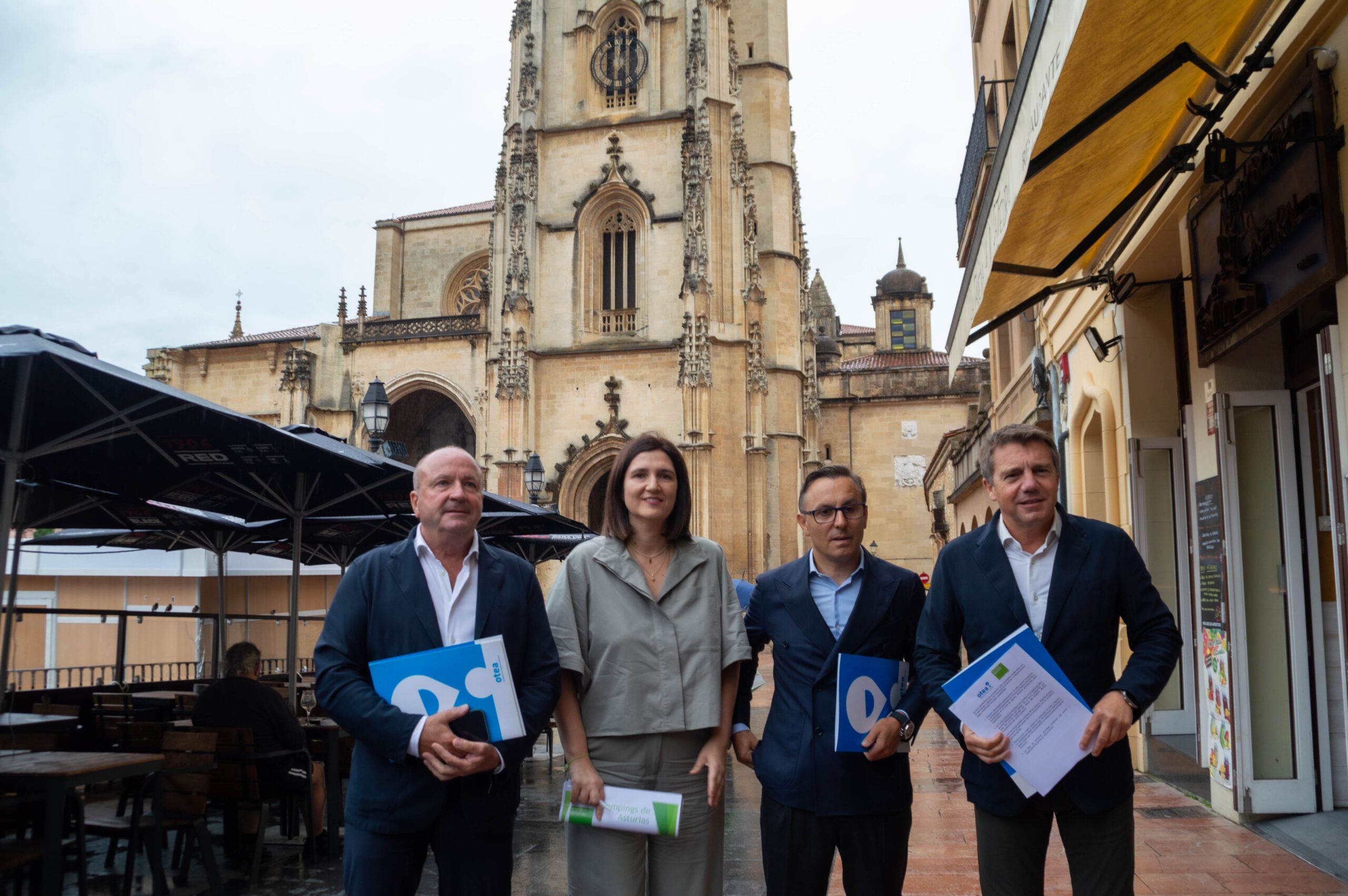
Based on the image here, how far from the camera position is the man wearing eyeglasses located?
127 inches

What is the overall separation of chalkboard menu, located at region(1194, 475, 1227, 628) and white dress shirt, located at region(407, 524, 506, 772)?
5.02 m

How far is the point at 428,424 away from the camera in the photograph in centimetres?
3878

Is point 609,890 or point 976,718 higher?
point 976,718

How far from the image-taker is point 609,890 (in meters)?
3.15

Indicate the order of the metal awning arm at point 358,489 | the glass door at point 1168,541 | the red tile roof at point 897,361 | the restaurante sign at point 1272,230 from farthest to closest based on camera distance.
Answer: the red tile roof at point 897,361
the glass door at point 1168,541
the metal awning arm at point 358,489
the restaurante sign at point 1272,230

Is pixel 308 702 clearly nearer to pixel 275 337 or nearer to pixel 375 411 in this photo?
pixel 375 411

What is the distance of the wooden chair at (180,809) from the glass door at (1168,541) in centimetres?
690

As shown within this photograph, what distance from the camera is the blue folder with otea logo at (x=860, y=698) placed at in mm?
3211

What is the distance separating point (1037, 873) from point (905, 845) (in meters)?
0.40

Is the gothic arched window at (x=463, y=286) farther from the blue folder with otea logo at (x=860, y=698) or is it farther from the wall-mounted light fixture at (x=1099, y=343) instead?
the blue folder with otea logo at (x=860, y=698)

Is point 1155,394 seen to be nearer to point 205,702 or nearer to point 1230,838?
point 1230,838

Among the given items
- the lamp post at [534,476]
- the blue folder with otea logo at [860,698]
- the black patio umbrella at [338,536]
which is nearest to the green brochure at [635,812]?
the blue folder with otea logo at [860,698]

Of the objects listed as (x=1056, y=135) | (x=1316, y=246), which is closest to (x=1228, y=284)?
(x=1316, y=246)

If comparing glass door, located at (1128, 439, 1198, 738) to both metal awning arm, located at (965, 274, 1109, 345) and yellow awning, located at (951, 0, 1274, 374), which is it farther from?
yellow awning, located at (951, 0, 1274, 374)
